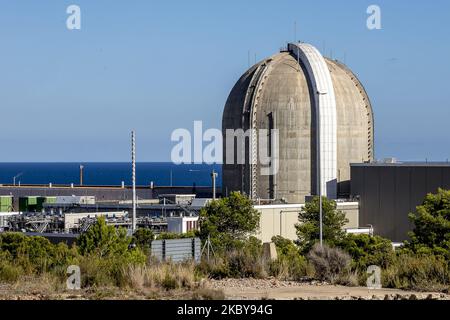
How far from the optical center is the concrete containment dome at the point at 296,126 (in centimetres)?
7862

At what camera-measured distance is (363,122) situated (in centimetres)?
8106

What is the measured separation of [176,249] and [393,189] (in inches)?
1678

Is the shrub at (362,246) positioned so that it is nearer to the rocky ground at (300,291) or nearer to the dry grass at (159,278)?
the rocky ground at (300,291)

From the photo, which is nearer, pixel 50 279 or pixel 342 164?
pixel 50 279

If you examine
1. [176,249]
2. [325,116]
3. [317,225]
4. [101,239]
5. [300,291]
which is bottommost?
[317,225]

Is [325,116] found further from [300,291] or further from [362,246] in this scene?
[300,291]

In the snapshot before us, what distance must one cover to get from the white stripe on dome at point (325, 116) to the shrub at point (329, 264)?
5262 centimetres

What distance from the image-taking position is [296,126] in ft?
→ 259

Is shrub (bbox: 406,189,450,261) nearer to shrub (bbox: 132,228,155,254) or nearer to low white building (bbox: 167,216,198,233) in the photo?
shrub (bbox: 132,228,155,254)

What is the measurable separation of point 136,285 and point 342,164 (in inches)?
2374

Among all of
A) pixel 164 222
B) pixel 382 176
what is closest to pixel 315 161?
pixel 382 176

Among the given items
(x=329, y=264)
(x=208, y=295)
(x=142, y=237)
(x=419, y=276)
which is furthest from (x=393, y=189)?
(x=208, y=295)
